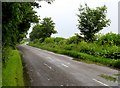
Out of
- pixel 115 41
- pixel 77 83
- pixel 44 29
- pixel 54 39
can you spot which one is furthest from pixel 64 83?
pixel 44 29

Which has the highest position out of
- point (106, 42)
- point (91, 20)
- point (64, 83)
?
point (91, 20)

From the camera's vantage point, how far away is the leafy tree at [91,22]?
51969mm

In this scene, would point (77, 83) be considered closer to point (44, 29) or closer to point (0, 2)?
point (0, 2)

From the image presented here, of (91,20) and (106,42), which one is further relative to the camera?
(91,20)

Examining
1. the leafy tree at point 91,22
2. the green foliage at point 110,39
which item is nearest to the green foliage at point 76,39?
the leafy tree at point 91,22

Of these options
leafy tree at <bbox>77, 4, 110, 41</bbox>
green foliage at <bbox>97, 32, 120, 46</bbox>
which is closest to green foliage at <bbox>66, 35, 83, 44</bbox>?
leafy tree at <bbox>77, 4, 110, 41</bbox>

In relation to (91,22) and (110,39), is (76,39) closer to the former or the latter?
(91,22)

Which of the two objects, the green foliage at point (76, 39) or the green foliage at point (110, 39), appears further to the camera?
the green foliage at point (76, 39)

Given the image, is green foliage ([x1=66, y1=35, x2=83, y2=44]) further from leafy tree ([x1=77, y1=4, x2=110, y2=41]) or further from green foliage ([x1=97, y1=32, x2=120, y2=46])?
green foliage ([x1=97, y1=32, x2=120, y2=46])

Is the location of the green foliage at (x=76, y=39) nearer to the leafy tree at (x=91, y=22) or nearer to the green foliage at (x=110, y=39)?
the leafy tree at (x=91, y=22)

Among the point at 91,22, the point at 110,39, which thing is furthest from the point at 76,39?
the point at 110,39

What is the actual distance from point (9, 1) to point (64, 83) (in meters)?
6.61

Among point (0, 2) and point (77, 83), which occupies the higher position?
point (0, 2)

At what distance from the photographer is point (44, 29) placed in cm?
10106
